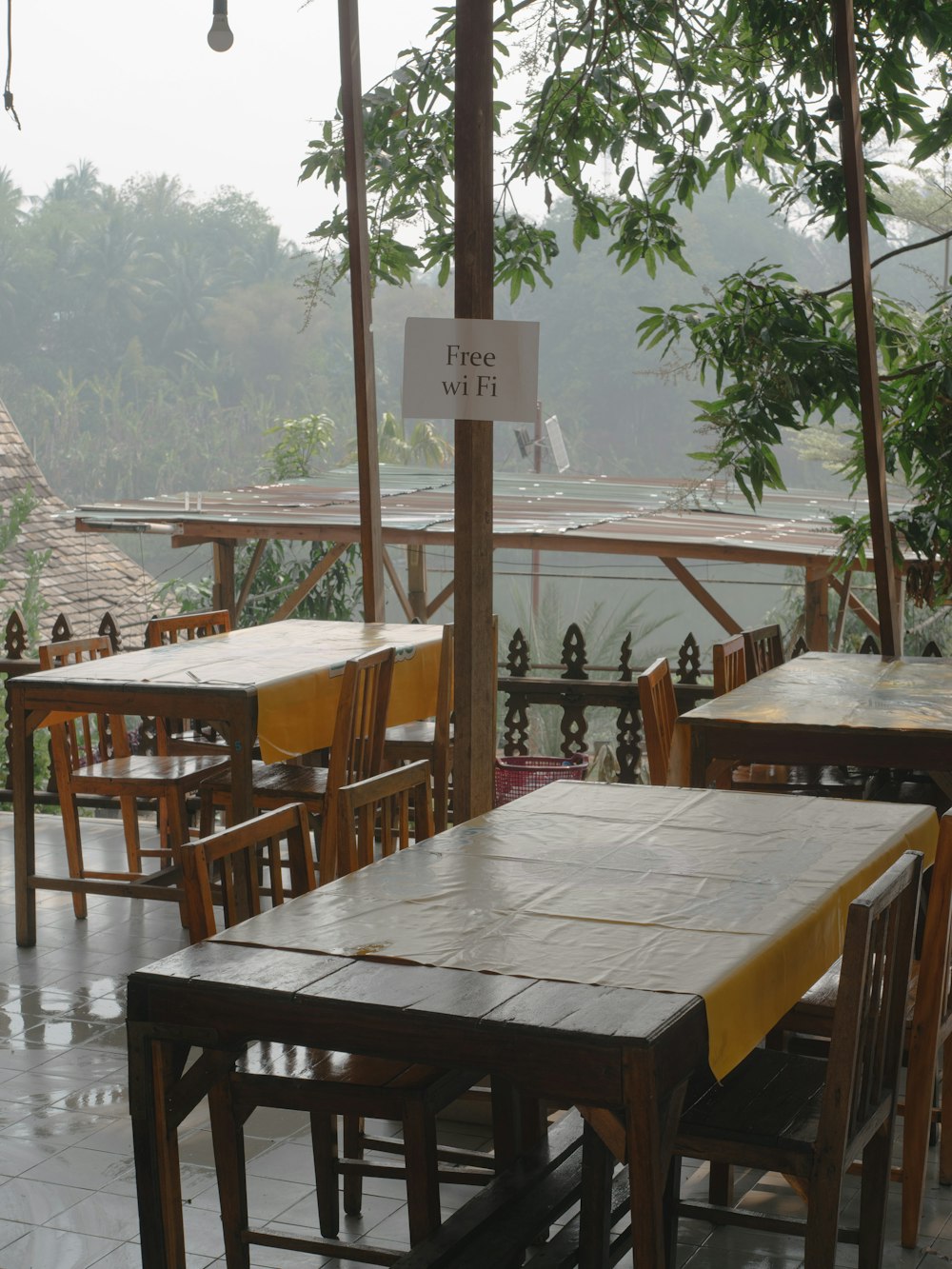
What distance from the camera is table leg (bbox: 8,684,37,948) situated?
15.1 feet

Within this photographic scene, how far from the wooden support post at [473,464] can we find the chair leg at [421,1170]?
4.29ft

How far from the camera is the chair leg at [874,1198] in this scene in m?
2.46

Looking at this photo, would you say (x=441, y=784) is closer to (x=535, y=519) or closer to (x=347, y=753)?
(x=347, y=753)

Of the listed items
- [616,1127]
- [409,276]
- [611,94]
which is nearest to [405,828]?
[616,1127]

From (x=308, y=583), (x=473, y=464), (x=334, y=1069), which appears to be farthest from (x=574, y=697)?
(x=308, y=583)

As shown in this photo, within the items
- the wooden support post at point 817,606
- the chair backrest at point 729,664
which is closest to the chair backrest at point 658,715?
the chair backrest at point 729,664

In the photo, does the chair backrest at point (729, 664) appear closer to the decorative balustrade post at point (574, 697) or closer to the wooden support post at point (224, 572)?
the decorative balustrade post at point (574, 697)

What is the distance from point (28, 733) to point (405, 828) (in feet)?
6.18

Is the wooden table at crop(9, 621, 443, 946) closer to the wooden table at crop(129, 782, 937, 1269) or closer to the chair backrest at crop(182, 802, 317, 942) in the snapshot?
the chair backrest at crop(182, 802, 317, 942)

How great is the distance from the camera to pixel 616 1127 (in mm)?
1870

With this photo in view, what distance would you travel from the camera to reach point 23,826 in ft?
15.4

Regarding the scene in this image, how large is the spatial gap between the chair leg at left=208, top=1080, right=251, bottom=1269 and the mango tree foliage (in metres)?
3.78

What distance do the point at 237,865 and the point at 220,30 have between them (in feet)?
11.9

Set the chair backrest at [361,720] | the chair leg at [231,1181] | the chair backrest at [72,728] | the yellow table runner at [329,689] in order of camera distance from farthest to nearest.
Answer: the chair backrest at [72,728]
the yellow table runner at [329,689]
the chair backrest at [361,720]
the chair leg at [231,1181]
